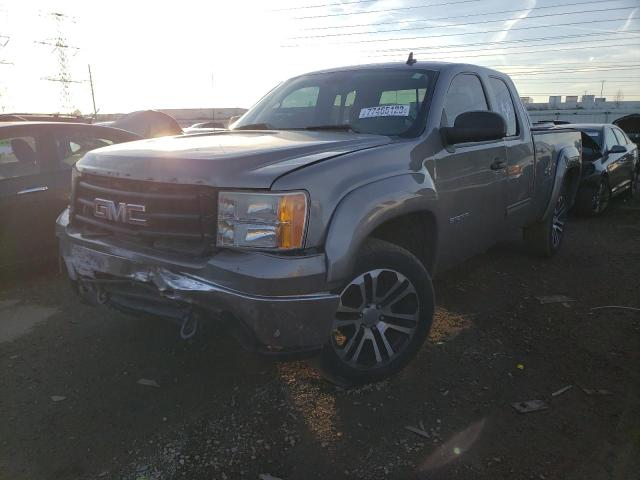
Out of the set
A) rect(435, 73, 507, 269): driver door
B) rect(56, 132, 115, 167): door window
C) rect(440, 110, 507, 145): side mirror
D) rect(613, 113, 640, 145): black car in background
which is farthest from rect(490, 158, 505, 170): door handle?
rect(613, 113, 640, 145): black car in background

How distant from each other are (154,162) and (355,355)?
1472mm

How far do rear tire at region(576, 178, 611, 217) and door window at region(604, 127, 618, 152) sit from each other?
779 mm

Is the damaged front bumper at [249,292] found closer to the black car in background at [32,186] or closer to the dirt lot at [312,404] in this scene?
the dirt lot at [312,404]

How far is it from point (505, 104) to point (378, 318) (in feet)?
8.84

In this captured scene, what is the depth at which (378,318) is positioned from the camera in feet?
9.11

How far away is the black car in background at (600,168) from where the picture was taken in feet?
26.8

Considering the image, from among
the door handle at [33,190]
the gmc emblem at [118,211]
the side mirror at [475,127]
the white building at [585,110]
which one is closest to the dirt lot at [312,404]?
the gmc emblem at [118,211]

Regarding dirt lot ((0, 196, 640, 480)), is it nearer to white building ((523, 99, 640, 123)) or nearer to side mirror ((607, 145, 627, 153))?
side mirror ((607, 145, 627, 153))

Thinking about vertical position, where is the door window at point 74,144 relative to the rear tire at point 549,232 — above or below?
above

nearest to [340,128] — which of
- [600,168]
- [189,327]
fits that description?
[189,327]

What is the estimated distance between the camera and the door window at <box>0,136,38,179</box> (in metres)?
4.45

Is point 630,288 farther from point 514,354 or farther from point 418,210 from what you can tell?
point 418,210

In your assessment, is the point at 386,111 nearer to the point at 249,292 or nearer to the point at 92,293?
the point at 249,292

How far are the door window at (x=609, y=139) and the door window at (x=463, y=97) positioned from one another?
5.89 metres
